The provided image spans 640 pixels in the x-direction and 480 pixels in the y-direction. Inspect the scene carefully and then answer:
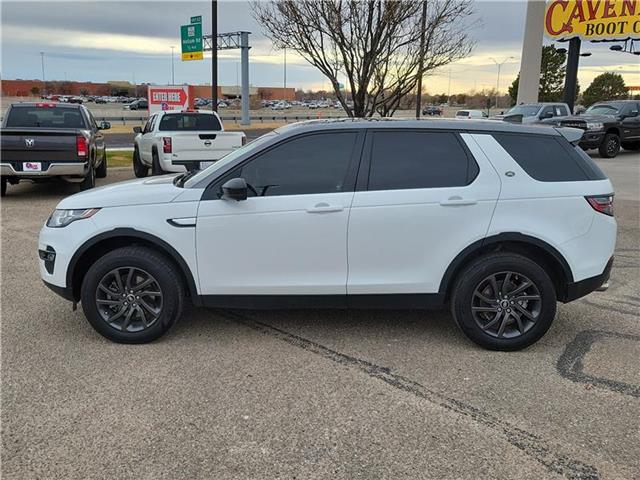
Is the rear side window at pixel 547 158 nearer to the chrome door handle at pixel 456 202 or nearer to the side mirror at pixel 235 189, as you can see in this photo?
the chrome door handle at pixel 456 202

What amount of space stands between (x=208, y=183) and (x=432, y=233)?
5.63ft

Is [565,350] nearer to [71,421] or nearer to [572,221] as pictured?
[572,221]

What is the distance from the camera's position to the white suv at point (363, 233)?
4289 mm

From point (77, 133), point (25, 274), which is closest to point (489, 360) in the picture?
point (25, 274)

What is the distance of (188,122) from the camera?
13.1 m

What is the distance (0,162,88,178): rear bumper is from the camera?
10.2m

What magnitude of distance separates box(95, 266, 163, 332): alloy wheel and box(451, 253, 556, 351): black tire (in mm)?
2278

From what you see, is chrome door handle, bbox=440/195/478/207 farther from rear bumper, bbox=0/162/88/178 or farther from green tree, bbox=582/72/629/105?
green tree, bbox=582/72/629/105

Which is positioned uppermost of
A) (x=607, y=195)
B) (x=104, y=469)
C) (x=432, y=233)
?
(x=607, y=195)

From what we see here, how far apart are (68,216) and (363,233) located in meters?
2.26

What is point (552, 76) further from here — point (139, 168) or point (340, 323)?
point (340, 323)

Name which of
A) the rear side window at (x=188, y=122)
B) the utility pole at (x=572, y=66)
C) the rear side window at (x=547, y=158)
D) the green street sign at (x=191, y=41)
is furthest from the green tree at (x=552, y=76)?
the rear side window at (x=547, y=158)

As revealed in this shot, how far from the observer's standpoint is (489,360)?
4262 mm

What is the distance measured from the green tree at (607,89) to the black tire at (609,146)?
60.4 metres
